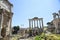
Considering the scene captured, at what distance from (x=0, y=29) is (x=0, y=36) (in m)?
1.24

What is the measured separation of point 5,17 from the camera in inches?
1030

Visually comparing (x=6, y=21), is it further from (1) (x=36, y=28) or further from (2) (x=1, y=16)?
(1) (x=36, y=28)

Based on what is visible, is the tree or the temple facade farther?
the tree

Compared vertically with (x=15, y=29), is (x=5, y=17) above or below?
above

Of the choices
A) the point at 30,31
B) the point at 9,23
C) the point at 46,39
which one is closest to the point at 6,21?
the point at 9,23

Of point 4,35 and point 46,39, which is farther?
point 46,39

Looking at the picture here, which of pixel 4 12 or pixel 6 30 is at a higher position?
pixel 4 12

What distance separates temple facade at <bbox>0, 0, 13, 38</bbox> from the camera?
81.1 feet

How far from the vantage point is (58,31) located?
48531 millimetres

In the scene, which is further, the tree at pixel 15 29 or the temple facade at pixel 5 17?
the tree at pixel 15 29

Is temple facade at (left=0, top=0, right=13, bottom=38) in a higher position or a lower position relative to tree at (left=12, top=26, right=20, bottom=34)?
higher

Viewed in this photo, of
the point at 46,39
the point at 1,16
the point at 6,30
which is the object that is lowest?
the point at 46,39

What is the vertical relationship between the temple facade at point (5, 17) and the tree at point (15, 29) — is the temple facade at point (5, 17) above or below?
above

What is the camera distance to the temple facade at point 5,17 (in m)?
24.7
